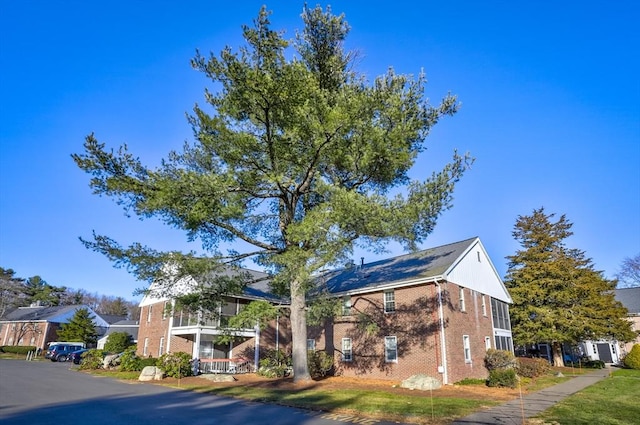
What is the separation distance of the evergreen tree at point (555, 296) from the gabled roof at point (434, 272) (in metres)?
4.12

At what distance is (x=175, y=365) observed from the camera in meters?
21.2

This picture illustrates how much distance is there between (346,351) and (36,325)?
161 feet

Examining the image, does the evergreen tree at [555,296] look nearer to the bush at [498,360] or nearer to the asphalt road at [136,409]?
the bush at [498,360]

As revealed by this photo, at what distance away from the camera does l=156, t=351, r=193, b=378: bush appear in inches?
826

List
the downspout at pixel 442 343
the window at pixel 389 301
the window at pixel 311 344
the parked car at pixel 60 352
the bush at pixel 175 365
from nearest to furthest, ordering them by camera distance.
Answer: the downspout at pixel 442 343 → the bush at pixel 175 365 → the window at pixel 389 301 → the window at pixel 311 344 → the parked car at pixel 60 352

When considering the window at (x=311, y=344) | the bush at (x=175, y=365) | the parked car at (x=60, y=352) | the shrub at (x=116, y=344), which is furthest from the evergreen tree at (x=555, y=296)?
the parked car at (x=60, y=352)

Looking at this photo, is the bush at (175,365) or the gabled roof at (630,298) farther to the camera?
the gabled roof at (630,298)

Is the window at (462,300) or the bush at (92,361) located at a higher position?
the window at (462,300)

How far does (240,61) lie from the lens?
11.8m

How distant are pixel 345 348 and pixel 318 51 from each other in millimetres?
16973

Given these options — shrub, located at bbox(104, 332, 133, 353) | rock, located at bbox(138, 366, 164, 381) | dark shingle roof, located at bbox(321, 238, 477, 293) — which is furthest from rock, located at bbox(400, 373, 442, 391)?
shrub, located at bbox(104, 332, 133, 353)

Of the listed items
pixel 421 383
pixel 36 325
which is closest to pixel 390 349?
pixel 421 383

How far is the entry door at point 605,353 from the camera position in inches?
1622

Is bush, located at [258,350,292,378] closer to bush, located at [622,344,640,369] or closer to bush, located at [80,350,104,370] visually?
bush, located at [80,350,104,370]
